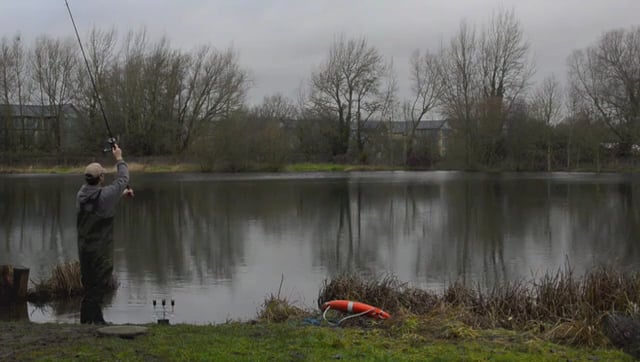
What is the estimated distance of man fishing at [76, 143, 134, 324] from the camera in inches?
250

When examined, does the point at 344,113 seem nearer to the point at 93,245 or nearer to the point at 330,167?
the point at 330,167

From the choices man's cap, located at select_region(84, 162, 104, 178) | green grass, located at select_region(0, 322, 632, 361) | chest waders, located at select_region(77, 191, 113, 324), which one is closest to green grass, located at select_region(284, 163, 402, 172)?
chest waders, located at select_region(77, 191, 113, 324)

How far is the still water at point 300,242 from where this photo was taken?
32.0 feet

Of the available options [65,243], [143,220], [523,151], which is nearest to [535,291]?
[65,243]

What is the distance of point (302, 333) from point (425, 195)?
2219 centimetres

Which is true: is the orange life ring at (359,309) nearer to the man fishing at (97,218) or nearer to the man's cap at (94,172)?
the man fishing at (97,218)

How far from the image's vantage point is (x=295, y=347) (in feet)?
16.8

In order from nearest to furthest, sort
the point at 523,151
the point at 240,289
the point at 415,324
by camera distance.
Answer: the point at 415,324
the point at 240,289
the point at 523,151

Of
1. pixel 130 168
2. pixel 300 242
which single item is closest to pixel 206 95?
pixel 130 168

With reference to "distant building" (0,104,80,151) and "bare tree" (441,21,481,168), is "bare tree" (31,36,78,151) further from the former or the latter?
"bare tree" (441,21,481,168)

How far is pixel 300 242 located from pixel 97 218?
8.21m

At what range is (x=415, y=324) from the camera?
20.2 ft

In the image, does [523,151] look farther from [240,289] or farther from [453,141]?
[240,289]

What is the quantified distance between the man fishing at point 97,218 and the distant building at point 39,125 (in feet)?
162
